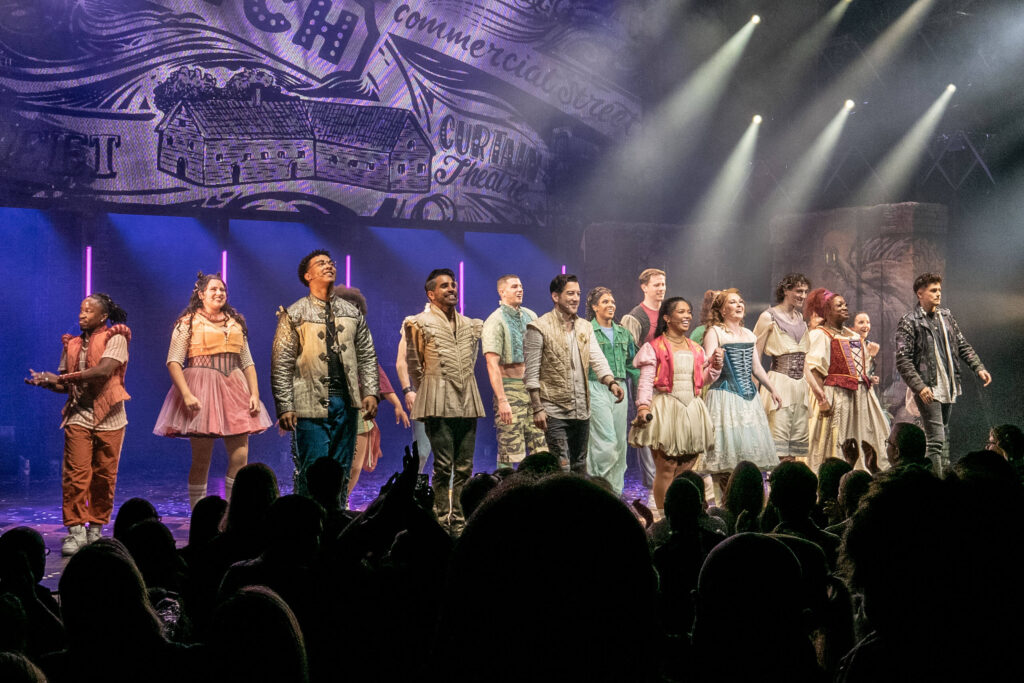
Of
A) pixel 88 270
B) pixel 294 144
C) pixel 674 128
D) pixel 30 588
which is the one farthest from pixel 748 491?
pixel 674 128

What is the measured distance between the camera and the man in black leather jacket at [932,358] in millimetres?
7898

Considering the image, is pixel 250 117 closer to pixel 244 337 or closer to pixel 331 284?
pixel 244 337

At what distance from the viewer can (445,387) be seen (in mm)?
6211

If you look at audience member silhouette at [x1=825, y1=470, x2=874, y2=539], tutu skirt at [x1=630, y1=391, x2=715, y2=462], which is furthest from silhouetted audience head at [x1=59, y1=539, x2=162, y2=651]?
tutu skirt at [x1=630, y1=391, x2=715, y2=462]

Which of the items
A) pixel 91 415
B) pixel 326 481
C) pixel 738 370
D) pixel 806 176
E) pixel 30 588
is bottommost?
pixel 30 588

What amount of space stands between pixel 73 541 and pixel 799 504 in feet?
15.1

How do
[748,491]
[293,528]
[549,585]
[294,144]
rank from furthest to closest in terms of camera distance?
[294,144] < [748,491] < [293,528] < [549,585]

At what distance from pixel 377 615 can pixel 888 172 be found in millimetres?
10199

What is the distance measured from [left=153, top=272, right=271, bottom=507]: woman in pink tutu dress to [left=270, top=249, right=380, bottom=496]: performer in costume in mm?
822

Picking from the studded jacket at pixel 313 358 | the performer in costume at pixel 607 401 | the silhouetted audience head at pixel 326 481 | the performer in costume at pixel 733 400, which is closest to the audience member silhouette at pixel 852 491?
the silhouetted audience head at pixel 326 481

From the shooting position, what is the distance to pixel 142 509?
3.13m

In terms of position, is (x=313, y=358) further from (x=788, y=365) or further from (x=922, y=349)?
(x=922, y=349)

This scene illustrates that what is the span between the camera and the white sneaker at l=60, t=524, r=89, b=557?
18.5ft

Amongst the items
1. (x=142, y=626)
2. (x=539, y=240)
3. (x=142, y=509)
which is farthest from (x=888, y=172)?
(x=142, y=626)
